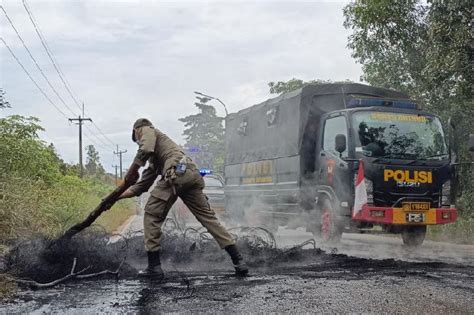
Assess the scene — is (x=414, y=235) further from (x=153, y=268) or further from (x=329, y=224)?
(x=153, y=268)

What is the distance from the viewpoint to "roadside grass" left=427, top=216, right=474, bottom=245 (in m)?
11.9

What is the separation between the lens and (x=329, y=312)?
437cm

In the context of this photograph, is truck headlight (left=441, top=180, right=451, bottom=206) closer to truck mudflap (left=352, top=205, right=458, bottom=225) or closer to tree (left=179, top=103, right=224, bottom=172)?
truck mudflap (left=352, top=205, right=458, bottom=225)

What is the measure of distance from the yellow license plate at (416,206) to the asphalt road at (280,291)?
261 centimetres

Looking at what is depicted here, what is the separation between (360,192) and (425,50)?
605 cm

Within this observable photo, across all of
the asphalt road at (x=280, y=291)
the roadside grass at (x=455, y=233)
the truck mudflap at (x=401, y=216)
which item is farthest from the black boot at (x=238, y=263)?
the roadside grass at (x=455, y=233)

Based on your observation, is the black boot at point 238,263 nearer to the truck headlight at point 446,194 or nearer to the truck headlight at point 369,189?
the truck headlight at point 369,189

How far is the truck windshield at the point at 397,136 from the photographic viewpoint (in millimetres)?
9984

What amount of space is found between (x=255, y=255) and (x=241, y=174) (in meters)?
7.71

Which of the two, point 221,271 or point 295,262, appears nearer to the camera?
point 221,271

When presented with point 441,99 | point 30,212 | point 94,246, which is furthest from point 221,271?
point 441,99

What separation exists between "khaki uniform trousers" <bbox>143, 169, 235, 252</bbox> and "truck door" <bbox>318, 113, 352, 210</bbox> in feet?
13.0

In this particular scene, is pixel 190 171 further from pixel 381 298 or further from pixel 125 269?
pixel 381 298

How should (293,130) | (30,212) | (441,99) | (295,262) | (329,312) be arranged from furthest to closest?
(441,99) < (293,130) < (30,212) < (295,262) < (329,312)
